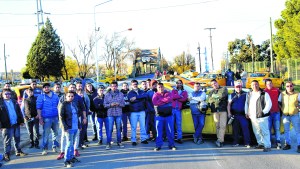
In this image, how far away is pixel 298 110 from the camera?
8594 mm

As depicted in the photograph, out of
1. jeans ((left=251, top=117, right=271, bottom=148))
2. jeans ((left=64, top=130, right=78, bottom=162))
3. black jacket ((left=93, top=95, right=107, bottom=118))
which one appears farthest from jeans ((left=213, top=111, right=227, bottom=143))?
jeans ((left=64, top=130, right=78, bottom=162))

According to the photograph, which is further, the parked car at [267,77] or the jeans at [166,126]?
the parked car at [267,77]

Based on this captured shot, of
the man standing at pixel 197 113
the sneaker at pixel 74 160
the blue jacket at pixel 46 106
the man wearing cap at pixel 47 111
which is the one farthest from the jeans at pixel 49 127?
the man standing at pixel 197 113

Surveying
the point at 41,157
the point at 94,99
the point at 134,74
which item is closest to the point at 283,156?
the point at 94,99

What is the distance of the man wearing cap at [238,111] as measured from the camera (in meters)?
9.23

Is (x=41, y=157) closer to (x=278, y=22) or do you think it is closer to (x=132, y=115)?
(x=132, y=115)

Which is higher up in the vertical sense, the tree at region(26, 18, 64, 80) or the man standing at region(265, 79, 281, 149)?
the tree at region(26, 18, 64, 80)

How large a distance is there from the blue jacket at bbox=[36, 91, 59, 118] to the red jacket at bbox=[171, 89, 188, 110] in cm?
332

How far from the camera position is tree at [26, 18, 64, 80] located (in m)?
46.8

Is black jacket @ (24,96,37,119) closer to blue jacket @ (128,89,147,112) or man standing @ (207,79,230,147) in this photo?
blue jacket @ (128,89,147,112)

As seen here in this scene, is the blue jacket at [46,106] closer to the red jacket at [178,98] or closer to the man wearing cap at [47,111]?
the man wearing cap at [47,111]

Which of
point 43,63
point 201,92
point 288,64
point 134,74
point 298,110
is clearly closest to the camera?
point 298,110

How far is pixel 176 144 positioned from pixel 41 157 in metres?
3.70

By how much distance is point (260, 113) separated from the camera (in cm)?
873
